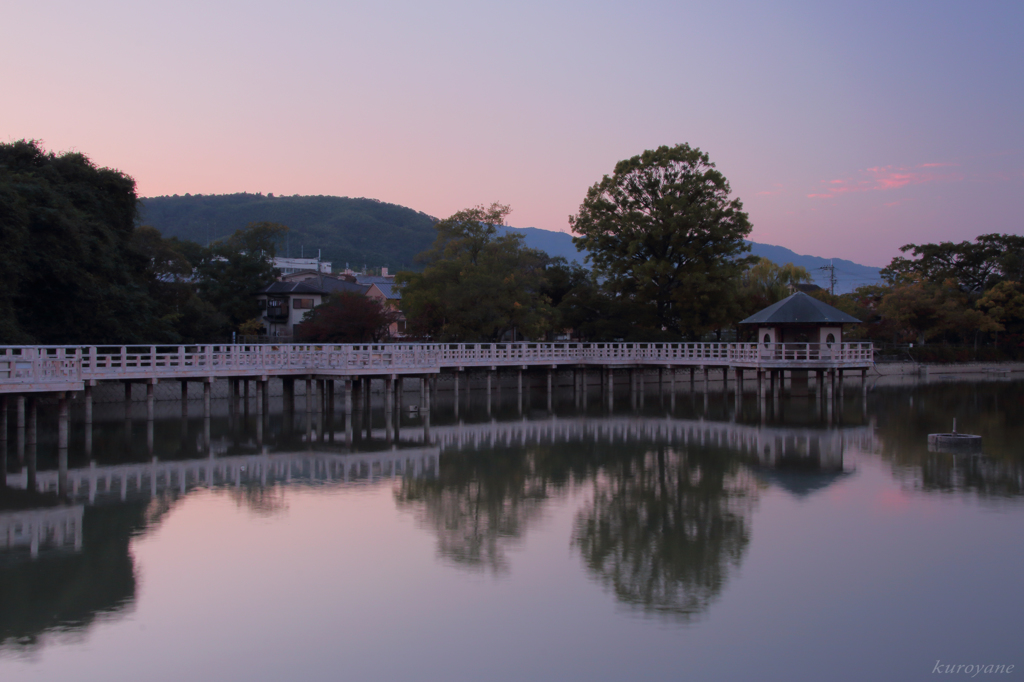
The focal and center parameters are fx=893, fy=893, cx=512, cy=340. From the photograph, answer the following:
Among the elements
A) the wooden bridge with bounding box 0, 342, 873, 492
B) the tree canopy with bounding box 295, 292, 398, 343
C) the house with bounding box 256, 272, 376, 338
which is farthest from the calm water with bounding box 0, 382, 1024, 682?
the house with bounding box 256, 272, 376, 338

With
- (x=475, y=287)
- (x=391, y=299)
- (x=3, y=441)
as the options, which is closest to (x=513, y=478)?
(x=3, y=441)

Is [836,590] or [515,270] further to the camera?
[515,270]

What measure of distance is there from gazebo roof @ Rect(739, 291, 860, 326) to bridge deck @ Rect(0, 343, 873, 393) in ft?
3.08

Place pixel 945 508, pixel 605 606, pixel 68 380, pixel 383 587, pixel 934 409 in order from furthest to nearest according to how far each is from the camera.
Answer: pixel 934 409 < pixel 68 380 < pixel 945 508 < pixel 383 587 < pixel 605 606

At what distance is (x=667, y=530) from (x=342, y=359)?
1674cm

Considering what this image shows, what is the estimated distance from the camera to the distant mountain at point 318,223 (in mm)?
132562

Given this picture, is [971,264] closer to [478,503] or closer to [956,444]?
[956,444]

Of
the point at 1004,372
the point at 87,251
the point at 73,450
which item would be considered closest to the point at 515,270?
the point at 87,251

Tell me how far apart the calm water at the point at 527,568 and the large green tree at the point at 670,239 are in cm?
2016

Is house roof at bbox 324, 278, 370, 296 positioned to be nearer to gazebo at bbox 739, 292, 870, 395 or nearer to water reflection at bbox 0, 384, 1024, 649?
water reflection at bbox 0, 384, 1024, 649

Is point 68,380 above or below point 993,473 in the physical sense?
above

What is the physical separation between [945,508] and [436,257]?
33011 millimetres

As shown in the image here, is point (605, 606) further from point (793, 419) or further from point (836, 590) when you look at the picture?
point (793, 419)

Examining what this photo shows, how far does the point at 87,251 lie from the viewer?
98.3 ft
